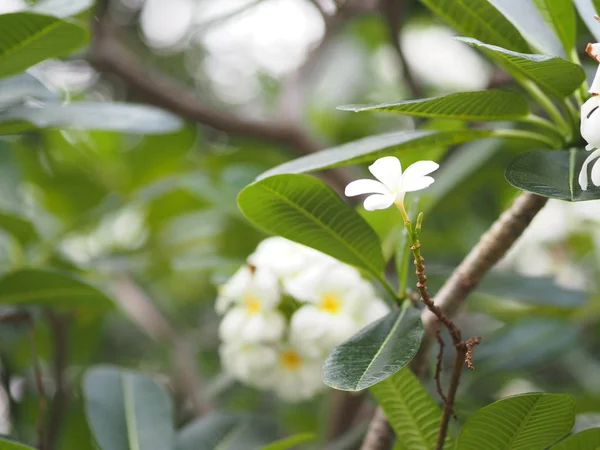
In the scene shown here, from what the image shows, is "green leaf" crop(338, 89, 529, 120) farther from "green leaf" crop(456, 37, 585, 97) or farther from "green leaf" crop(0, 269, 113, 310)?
"green leaf" crop(0, 269, 113, 310)

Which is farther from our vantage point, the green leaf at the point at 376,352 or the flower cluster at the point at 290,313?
the flower cluster at the point at 290,313

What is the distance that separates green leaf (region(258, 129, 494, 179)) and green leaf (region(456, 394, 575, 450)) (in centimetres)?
23

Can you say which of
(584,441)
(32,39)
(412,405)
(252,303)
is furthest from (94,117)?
(584,441)

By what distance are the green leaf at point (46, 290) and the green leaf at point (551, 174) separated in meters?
0.58

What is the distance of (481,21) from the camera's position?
59 cm

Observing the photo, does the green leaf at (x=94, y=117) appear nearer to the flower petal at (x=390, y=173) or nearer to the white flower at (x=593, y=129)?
the flower petal at (x=390, y=173)

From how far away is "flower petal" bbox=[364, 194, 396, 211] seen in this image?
1.61 feet

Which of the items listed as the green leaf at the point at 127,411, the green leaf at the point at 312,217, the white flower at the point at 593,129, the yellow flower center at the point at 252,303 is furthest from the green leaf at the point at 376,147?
the green leaf at the point at 127,411

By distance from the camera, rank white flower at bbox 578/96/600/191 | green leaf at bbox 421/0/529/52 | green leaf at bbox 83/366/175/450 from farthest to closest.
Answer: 1. green leaf at bbox 83/366/175/450
2. green leaf at bbox 421/0/529/52
3. white flower at bbox 578/96/600/191

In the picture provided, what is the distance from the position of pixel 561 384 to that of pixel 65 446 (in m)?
0.98

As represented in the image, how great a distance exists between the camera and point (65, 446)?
1122 millimetres

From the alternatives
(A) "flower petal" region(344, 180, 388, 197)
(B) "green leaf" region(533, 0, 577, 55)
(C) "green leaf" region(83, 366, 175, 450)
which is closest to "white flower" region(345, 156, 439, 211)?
(A) "flower petal" region(344, 180, 388, 197)

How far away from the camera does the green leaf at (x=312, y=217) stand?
22.1 inches

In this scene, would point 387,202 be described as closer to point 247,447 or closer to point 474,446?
point 474,446
